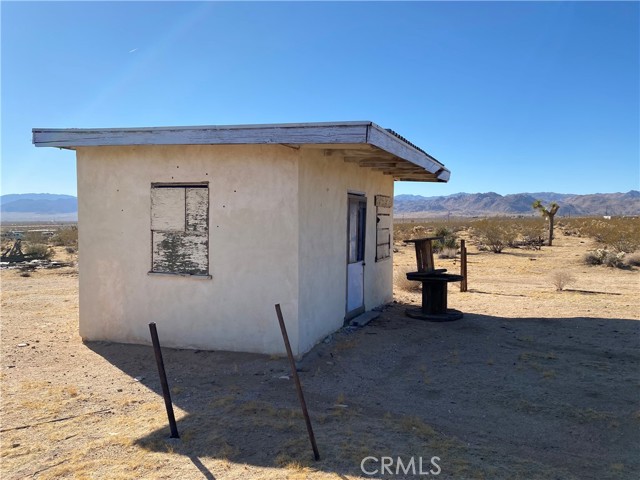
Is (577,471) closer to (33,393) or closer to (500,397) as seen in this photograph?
(500,397)

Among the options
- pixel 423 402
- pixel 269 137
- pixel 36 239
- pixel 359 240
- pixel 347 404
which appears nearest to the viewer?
pixel 347 404

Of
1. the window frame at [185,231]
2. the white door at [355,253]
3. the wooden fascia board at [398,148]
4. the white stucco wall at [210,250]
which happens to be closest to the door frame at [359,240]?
the white door at [355,253]

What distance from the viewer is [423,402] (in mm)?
5789

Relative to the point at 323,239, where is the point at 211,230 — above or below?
above

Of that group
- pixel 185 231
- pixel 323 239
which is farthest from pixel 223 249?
pixel 323 239

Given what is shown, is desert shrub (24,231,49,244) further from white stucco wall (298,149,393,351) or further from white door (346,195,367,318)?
white stucco wall (298,149,393,351)

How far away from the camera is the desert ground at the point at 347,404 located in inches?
169

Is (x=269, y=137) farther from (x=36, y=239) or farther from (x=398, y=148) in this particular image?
(x=36, y=239)

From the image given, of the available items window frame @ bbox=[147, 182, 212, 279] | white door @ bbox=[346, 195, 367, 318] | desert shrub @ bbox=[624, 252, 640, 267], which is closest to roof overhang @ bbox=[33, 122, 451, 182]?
window frame @ bbox=[147, 182, 212, 279]

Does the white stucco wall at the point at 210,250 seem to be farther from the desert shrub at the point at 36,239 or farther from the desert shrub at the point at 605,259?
the desert shrub at the point at 36,239

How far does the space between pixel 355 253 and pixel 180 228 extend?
134 inches

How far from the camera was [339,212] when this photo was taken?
8828 millimetres

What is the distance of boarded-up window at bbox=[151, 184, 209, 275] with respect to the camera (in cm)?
761

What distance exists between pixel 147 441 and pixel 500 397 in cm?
384
